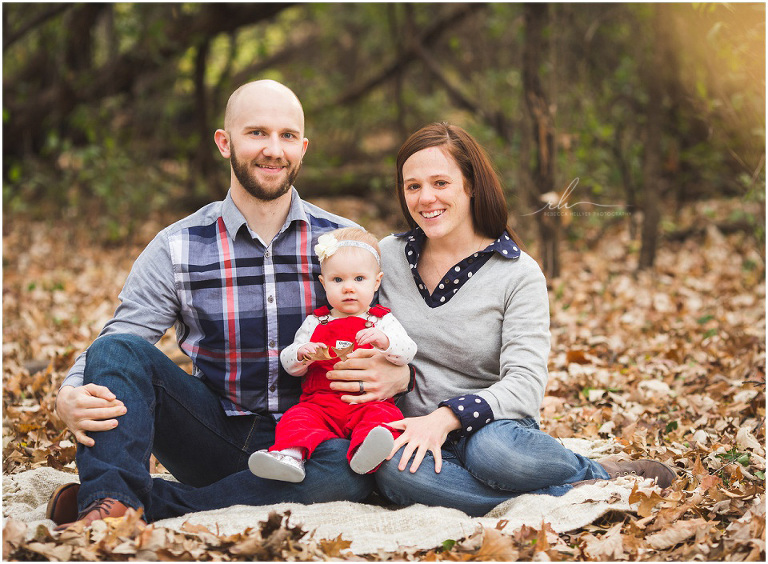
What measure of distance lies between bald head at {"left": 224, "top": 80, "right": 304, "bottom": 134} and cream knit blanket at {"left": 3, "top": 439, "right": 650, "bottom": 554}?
4.84 feet

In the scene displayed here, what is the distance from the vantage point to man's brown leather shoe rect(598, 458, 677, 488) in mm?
2916

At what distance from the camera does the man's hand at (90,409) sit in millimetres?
2479

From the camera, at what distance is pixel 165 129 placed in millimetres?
9547

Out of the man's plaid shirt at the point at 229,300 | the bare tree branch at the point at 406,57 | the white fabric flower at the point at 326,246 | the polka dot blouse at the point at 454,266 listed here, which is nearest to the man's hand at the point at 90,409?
the man's plaid shirt at the point at 229,300

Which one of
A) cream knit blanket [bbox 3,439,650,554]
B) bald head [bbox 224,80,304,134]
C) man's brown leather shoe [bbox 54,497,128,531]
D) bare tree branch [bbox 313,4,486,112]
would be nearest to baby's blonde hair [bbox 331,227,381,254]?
bald head [bbox 224,80,304,134]

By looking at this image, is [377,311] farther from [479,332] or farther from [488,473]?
[488,473]

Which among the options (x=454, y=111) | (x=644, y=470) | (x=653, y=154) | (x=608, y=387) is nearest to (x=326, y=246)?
(x=644, y=470)

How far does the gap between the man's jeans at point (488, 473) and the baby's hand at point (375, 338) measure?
389 mm

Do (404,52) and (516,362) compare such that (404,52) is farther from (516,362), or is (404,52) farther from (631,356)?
(516,362)

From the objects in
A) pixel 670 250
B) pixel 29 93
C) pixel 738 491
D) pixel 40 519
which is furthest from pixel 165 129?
pixel 738 491

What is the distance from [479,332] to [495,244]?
0.36m

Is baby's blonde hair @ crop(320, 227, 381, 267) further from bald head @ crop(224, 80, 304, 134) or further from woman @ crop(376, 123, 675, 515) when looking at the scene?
bald head @ crop(224, 80, 304, 134)

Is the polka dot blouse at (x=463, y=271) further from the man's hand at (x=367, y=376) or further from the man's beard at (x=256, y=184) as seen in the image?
the man's beard at (x=256, y=184)

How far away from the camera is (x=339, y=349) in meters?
2.84
